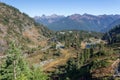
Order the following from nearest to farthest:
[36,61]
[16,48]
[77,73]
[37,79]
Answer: [16,48]
[37,79]
[77,73]
[36,61]

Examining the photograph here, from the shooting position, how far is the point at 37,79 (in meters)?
66.8

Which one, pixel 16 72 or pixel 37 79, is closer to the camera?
pixel 16 72

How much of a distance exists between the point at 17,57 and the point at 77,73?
183 ft

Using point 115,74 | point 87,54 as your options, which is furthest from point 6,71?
point 87,54

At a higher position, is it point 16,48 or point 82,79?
point 16,48

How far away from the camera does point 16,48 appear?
54.6m

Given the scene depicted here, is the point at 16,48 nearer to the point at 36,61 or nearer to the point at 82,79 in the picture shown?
the point at 82,79

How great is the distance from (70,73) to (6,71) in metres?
53.7

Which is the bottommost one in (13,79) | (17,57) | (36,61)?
(36,61)

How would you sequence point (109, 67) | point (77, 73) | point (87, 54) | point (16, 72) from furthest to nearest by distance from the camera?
point (87, 54)
point (77, 73)
point (109, 67)
point (16, 72)

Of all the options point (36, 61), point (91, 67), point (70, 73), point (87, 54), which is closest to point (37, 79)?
point (91, 67)

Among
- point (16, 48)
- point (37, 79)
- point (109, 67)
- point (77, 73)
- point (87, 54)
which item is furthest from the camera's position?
point (87, 54)

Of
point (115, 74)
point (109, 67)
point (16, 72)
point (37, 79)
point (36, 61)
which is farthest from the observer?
point (36, 61)

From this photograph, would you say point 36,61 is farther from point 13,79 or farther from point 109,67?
point 13,79
